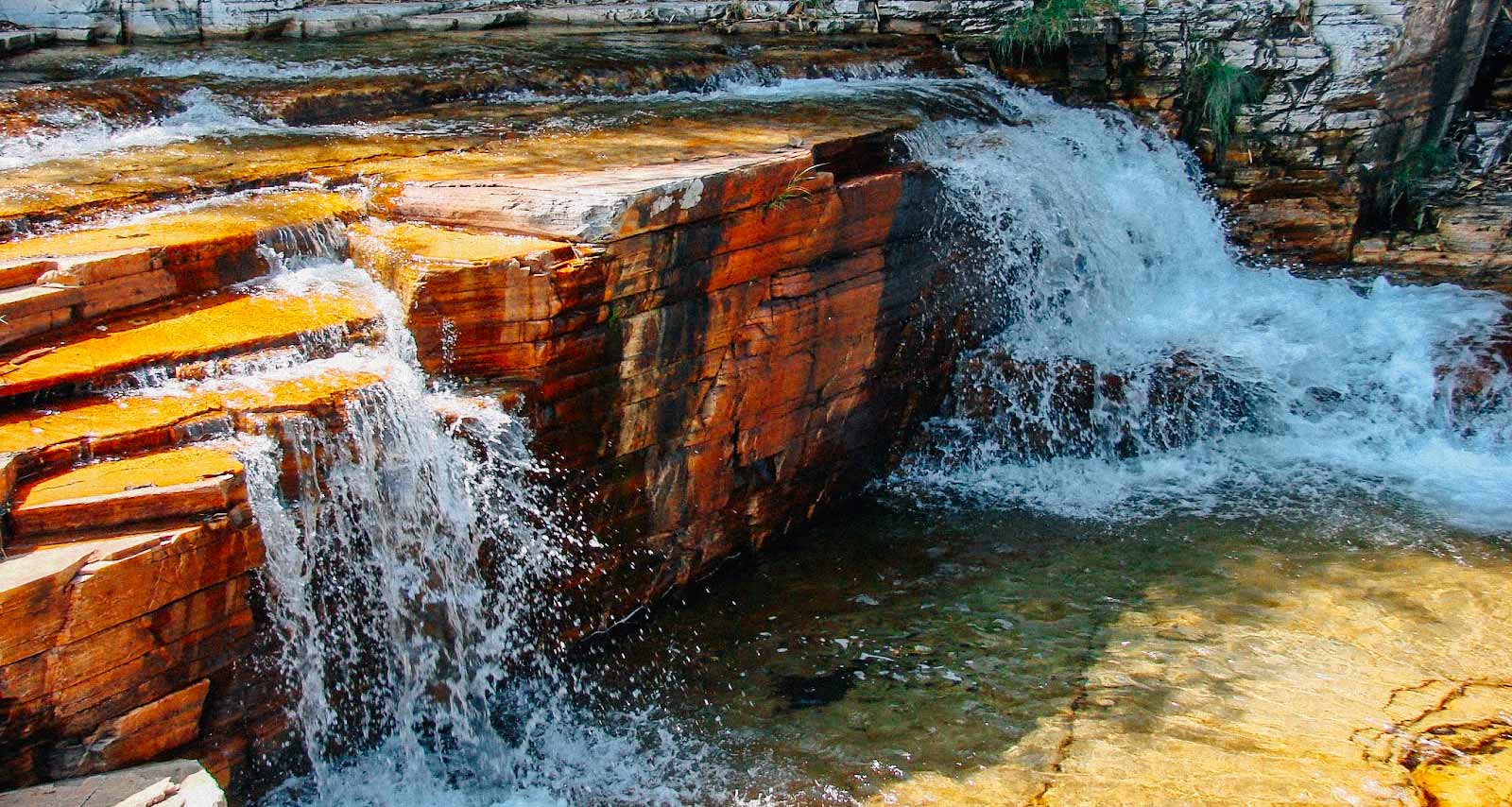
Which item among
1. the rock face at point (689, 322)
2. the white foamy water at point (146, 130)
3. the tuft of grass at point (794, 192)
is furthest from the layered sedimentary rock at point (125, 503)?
the tuft of grass at point (794, 192)

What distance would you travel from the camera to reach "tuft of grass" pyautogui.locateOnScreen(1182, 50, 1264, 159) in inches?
291

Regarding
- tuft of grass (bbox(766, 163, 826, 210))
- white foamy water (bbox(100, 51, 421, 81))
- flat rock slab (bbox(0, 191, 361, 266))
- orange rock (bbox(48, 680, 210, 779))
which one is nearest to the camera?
orange rock (bbox(48, 680, 210, 779))

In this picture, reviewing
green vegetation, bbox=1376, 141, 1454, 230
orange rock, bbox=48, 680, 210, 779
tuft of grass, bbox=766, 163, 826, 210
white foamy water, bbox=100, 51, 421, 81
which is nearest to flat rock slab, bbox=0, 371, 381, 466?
orange rock, bbox=48, 680, 210, 779

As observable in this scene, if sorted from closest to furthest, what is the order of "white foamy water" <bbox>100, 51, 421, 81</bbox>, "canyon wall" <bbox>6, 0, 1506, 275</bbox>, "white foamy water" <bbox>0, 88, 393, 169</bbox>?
"white foamy water" <bbox>0, 88, 393, 169</bbox> → "white foamy water" <bbox>100, 51, 421, 81</bbox> → "canyon wall" <bbox>6, 0, 1506, 275</bbox>

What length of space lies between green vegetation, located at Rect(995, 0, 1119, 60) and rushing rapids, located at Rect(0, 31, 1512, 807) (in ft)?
2.15

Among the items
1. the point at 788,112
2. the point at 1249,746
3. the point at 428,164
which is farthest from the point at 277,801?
the point at 788,112

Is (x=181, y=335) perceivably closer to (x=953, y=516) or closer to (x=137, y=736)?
(x=137, y=736)

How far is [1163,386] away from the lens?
20.2ft

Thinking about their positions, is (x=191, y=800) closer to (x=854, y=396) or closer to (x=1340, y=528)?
(x=854, y=396)

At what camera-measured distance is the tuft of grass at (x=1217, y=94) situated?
24.2 ft

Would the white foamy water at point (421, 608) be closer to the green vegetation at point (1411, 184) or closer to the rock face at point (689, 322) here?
the rock face at point (689, 322)

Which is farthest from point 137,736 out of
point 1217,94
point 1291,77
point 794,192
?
point 1291,77

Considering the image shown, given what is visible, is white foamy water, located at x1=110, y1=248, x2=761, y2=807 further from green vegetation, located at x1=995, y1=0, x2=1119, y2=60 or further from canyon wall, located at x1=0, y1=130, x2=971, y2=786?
green vegetation, located at x1=995, y1=0, x2=1119, y2=60

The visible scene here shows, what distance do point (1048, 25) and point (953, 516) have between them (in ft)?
11.9
